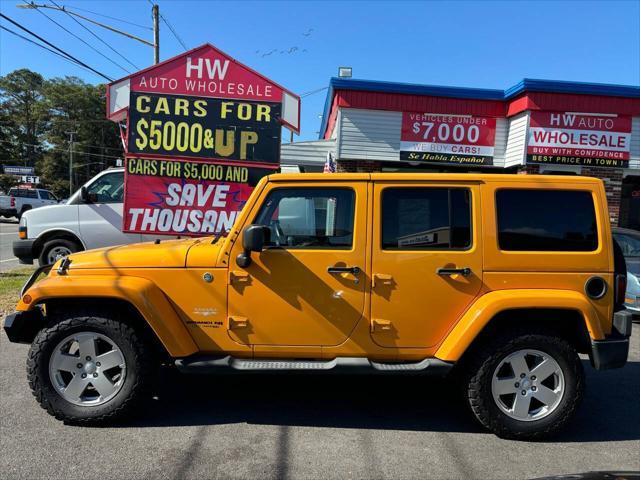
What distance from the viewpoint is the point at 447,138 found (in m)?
12.3

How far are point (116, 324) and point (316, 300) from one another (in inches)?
57.9

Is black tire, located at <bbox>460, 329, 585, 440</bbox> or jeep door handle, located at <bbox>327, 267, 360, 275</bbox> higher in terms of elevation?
jeep door handle, located at <bbox>327, 267, 360, 275</bbox>

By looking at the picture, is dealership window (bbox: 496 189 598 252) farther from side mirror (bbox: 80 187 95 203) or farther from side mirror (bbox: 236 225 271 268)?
side mirror (bbox: 80 187 95 203)

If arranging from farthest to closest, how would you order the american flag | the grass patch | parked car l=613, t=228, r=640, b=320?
the american flag → parked car l=613, t=228, r=640, b=320 → the grass patch

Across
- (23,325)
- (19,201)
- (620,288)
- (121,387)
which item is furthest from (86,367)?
(19,201)

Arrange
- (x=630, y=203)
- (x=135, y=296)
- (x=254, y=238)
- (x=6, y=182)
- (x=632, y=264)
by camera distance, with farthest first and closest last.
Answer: (x=6, y=182) < (x=630, y=203) < (x=632, y=264) < (x=135, y=296) < (x=254, y=238)

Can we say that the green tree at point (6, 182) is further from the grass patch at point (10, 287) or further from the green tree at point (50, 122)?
the grass patch at point (10, 287)

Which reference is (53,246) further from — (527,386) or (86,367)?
(527,386)

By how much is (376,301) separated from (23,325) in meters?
2.68

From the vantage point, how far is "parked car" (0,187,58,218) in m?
27.5

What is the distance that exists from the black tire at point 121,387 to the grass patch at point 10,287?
12.0ft

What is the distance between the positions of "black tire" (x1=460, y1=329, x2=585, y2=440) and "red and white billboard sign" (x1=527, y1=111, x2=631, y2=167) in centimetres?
950

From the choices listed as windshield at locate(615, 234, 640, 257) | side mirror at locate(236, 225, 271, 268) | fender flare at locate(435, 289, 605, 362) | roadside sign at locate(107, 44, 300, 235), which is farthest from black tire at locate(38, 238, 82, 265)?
windshield at locate(615, 234, 640, 257)

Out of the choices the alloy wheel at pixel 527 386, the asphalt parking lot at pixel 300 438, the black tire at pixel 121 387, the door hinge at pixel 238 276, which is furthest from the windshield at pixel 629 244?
the black tire at pixel 121 387
